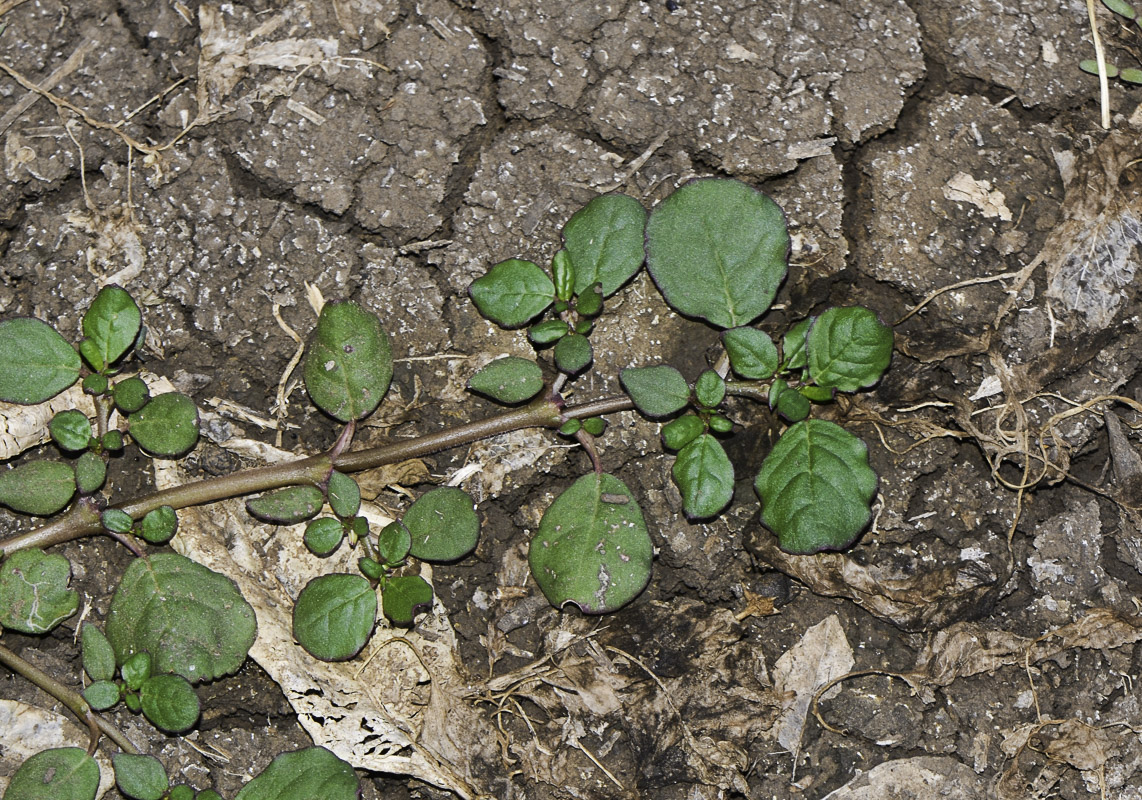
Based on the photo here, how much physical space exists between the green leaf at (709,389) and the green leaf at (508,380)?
0.36 m

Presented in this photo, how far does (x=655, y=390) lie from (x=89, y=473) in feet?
4.59

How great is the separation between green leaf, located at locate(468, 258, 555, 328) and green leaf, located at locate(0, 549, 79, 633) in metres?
1.22

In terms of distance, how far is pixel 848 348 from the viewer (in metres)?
2.23

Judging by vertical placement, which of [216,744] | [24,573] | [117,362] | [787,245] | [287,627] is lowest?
[216,744]

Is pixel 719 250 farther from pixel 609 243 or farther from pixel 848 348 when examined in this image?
pixel 848 348

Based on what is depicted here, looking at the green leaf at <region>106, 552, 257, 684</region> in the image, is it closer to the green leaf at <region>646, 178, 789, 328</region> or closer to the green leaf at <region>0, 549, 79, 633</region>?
the green leaf at <region>0, 549, 79, 633</region>

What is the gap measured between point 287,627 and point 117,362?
0.80 meters

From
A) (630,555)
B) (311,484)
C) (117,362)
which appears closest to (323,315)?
(311,484)

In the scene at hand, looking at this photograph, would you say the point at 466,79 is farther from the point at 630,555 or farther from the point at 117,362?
the point at 630,555

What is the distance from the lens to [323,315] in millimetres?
2293

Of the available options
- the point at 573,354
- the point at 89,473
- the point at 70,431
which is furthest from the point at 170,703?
the point at 573,354

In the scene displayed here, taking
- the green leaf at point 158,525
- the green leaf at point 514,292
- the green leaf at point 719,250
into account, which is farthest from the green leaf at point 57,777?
the green leaf at point 719,250

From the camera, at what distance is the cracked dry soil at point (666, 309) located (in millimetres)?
2262

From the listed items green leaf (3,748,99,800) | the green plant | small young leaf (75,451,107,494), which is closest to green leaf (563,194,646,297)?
the green plant
